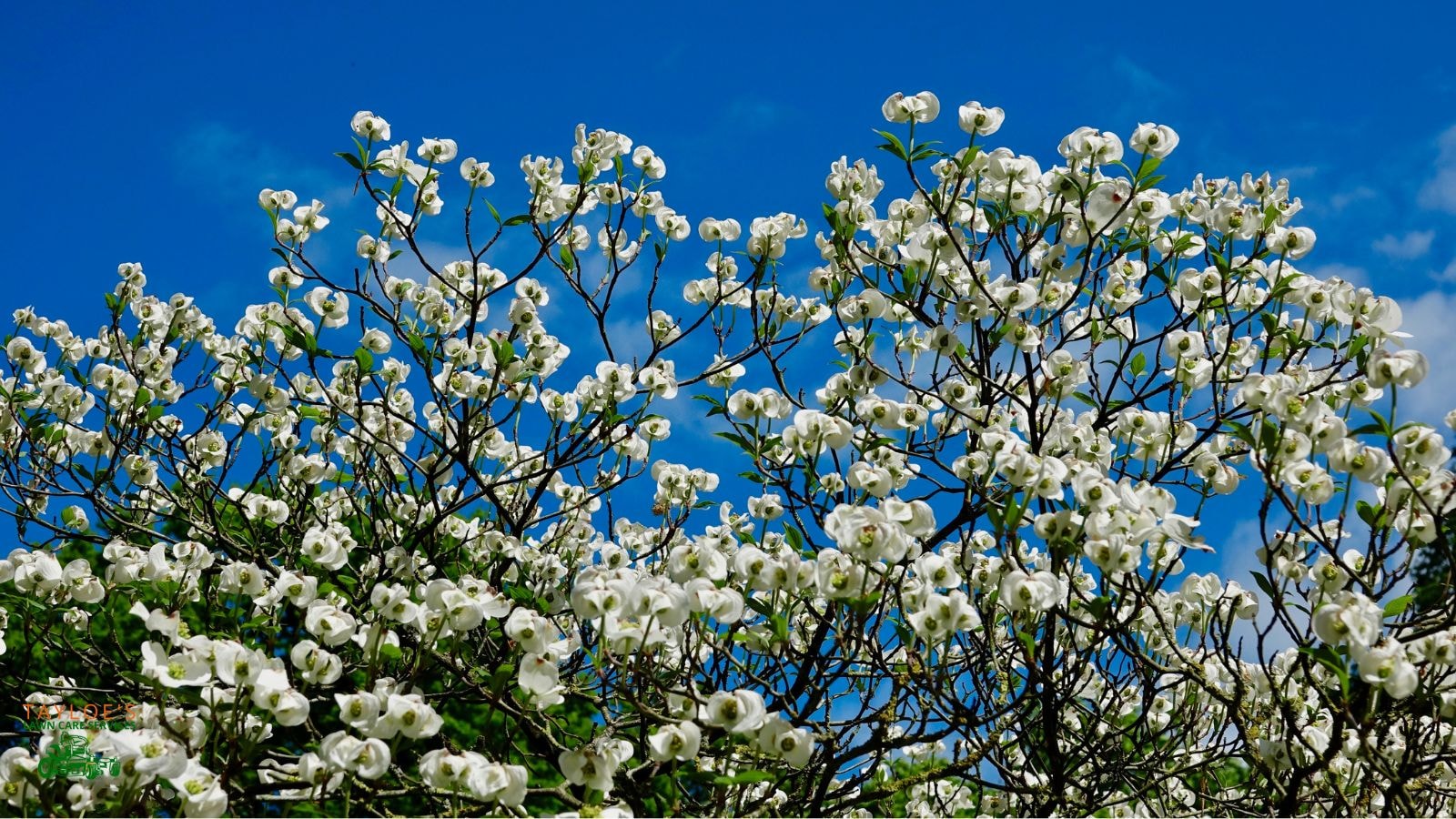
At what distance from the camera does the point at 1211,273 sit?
3326 millimetres

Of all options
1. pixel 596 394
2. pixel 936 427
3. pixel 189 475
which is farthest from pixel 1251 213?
pixel 189 475

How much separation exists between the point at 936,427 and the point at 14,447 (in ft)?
12.0

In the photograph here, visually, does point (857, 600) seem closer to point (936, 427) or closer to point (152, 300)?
point (936, 427)

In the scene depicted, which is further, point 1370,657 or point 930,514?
point 930,514

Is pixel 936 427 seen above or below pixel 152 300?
below

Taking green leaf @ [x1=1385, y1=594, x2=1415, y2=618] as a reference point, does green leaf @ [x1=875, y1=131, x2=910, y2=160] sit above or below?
above

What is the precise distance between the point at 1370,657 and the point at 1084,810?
1.38 m

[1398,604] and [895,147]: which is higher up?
[895,147]

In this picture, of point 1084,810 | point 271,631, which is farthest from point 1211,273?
point 271,631

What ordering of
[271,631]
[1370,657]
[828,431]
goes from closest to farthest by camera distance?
[1370,657], [828,431], [271,631]

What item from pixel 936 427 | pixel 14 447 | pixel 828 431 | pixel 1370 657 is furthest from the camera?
pixel 14 447

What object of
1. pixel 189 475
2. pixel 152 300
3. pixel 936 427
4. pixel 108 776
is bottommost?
pixel 108 776

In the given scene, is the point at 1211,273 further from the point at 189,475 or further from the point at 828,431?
the point at 189,475

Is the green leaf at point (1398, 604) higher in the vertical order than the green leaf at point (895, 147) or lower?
lower
